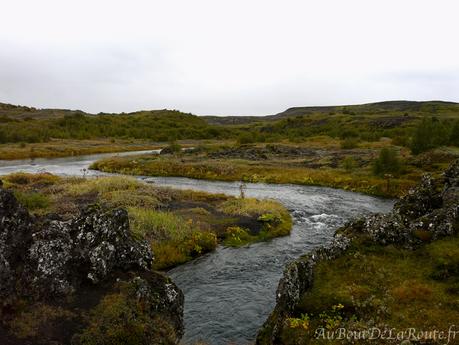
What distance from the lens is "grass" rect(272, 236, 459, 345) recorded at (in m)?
13.7

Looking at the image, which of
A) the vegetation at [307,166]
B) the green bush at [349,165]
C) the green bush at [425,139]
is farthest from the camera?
the green bush at [425,139]

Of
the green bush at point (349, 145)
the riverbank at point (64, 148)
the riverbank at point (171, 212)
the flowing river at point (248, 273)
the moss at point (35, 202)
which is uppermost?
the riverbank at point (64, 148)

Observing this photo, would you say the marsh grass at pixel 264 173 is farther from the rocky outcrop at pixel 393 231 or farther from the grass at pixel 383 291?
the grass at pixel 383 291

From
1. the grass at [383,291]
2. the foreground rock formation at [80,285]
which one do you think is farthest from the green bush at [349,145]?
the foreground rock formation at [80,285]

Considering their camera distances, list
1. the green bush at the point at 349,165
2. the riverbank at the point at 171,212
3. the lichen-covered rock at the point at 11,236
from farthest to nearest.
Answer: the green bush at the point at 349,165 < the riverbank at the point at 171,212 < the lichen-covered rock at the point at 11,236

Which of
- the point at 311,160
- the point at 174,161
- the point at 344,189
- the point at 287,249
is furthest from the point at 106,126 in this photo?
the point at 287,249

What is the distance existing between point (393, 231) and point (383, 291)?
5.03 m

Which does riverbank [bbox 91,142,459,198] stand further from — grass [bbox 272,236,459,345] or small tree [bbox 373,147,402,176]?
grass [bbox 272,236,459,345]

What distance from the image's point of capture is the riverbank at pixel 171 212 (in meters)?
28.4

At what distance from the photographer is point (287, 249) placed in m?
28.8

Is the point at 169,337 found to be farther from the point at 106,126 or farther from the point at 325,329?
the point at 106,126

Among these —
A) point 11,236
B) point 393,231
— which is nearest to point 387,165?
point 393,231

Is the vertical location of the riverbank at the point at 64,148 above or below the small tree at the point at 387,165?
above

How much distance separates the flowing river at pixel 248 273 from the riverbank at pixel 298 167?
687 cm
